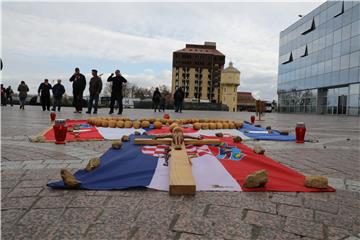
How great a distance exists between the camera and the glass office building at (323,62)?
39.6 m

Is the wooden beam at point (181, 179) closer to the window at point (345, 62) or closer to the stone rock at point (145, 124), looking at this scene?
the stone rock at point (145, 124)

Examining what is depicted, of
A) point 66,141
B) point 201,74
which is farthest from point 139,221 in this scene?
point 201,74

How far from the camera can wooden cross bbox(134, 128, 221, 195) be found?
Answer: 3.08m

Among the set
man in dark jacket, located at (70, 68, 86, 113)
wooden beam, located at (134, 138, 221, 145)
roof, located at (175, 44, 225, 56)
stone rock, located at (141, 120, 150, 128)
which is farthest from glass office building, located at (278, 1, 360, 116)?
roof, located at (175, 44, 225, 56)

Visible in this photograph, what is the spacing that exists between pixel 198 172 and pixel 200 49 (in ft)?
459

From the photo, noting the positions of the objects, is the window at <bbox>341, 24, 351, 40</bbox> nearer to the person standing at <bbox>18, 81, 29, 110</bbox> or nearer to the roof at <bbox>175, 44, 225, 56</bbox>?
the person standing at <bbox>18, 81, 29, 110</bbox>

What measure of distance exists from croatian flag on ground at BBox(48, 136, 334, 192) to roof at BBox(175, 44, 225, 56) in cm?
13175

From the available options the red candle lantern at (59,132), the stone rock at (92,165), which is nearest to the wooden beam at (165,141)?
the stone rock at (92,165)

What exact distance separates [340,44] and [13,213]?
45.1m

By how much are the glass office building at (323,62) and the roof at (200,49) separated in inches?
2955

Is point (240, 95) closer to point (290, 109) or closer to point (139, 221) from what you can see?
point (290, 109)

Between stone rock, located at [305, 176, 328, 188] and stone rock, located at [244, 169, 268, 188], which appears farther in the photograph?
stone rock, located at [305, 176, 328, 188]

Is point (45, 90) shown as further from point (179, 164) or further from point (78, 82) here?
point (179, 164)

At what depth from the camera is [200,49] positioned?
140625 mm
